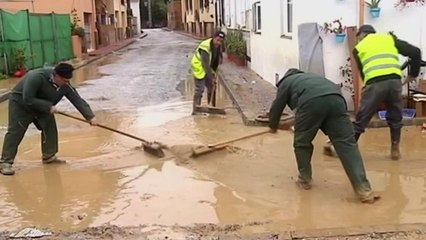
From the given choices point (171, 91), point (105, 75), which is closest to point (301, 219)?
point (171, 91)

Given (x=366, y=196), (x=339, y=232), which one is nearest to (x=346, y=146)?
(x=366, y=196)

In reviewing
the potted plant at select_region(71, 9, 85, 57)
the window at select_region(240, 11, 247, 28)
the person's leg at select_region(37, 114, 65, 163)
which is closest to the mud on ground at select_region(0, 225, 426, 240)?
the person's leg at select_region(37, 114, 65, 163)

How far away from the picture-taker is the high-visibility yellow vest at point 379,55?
664 centimetres

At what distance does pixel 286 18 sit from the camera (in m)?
12.6

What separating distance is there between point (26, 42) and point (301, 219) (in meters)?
16.6

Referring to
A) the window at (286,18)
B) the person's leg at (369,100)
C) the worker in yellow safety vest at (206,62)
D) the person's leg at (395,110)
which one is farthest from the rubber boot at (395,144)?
the window at (286,18)

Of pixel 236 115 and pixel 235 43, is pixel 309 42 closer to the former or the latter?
pixel 236 115

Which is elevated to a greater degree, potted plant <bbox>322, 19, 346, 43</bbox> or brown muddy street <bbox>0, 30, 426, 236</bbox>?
potted plant <bbox>322, 19, 346, 43</bbox>

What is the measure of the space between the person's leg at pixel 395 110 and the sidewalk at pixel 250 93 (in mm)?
1845

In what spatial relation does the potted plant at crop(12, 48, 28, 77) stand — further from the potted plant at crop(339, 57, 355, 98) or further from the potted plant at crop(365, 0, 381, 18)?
the potted plant at crop(365, 0, 381, 18)

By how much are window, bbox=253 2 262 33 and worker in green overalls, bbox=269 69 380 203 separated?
10.2 m

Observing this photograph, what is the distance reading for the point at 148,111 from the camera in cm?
1135

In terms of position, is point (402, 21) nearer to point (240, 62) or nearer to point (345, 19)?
point (345, 19)

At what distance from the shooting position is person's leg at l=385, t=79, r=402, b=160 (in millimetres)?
6660
